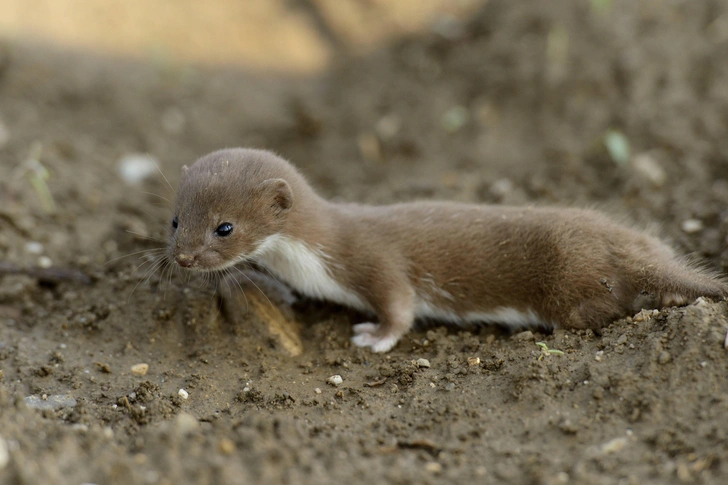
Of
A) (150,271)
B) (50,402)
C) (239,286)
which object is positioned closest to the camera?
(50,402)

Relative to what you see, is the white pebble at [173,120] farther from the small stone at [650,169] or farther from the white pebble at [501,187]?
the small stone at [650,169]

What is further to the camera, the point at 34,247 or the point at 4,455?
the point at 34,247

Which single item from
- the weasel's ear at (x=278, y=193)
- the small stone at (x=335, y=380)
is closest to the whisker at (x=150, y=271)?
the weasel's ear at (x=278, y=193)

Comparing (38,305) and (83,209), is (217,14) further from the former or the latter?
(38,305)

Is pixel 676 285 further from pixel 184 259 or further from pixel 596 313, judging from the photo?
pixel 184 259

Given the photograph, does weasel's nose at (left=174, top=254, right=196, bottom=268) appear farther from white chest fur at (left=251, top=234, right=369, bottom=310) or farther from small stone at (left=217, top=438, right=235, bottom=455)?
small stone at (left=217, top=438, right=235, bottom=455)

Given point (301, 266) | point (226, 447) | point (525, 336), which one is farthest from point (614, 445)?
point (301, 266)
